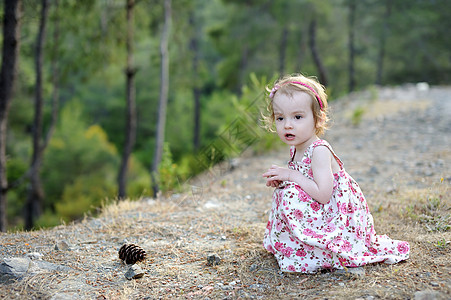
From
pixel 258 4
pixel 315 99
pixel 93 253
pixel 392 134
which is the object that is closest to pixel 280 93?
pixel 315 99

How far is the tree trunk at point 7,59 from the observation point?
18.8 feet

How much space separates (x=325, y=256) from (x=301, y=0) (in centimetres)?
1520

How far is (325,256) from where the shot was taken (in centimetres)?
250

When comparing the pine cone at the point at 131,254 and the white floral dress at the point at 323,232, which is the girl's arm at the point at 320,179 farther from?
the pine cone at the point at 131,254

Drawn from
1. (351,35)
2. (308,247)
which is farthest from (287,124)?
(351,35)

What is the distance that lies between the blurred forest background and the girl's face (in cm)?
219

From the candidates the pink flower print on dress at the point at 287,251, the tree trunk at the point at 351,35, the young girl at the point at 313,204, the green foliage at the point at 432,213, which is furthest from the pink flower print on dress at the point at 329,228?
the tree trunk at the point at 351,35

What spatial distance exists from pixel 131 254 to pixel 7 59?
14.8 feet

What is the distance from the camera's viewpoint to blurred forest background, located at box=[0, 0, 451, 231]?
9758 mm

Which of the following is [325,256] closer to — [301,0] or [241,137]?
[241,137]

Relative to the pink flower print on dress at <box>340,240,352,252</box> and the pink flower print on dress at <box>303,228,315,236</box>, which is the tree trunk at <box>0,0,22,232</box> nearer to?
the pink flower print on dress at <box>303,228,315,236</box>

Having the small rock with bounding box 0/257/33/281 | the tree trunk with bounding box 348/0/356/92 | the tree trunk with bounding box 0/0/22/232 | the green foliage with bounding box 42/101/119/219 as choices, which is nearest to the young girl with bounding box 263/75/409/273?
the small rock with bounding box 0/257/33/281

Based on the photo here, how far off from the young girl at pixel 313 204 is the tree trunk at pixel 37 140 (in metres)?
8.56

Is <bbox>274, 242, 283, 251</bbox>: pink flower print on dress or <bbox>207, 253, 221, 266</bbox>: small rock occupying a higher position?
<bbox>274, 242, 283, 251</bbox>: pink flower print on dress
